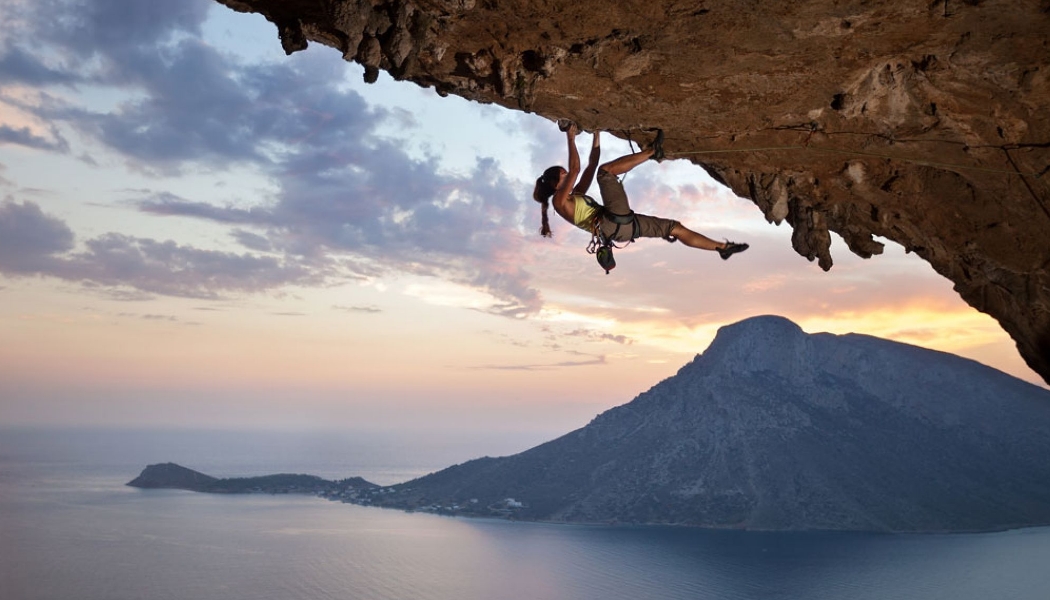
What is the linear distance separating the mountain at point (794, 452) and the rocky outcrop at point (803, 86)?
79.6 meters

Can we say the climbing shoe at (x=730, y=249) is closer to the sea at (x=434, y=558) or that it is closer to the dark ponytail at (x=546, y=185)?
the dark ponytail at (x=546, y=185)

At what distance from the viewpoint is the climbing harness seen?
5.75 m

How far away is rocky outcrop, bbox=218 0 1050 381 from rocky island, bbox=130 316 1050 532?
260 ft

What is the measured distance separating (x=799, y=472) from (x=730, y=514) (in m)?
11.5

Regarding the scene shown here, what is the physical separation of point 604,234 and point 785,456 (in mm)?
90406

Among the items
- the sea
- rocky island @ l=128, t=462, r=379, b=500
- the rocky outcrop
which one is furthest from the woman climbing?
rocky island @ l=128, t=462, r=379, b=500

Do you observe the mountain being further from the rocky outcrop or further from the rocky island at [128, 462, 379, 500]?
the rocky outcrop

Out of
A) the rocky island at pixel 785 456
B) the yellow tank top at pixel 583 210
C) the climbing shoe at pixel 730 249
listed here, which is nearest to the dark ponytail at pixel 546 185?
the yellow tank top at pixel 583 210

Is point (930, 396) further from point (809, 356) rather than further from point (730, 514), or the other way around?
point (730, 514)

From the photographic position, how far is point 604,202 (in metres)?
5.71

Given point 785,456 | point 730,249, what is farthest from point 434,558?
point 730,249

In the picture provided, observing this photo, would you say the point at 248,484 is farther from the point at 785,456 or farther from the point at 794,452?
the point at 794,452

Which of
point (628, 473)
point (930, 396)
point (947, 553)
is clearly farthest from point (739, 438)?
point (930, 396)

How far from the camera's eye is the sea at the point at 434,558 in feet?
181
